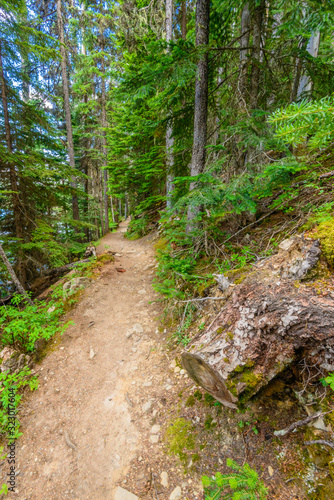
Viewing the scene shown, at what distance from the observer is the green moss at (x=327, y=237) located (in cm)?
211

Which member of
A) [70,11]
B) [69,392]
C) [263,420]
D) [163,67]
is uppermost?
[70,11]

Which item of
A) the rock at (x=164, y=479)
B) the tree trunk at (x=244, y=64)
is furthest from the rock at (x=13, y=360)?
the tree trunk at (x=244, y=64)

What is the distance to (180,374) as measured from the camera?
3.31m

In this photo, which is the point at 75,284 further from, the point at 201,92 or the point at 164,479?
the point at 201,92

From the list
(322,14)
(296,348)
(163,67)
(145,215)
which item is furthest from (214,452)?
(145,215)

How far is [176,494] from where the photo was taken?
215 centimetres

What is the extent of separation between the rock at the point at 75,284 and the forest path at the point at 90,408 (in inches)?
30.7

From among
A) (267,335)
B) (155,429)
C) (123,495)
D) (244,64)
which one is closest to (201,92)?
(244,64)

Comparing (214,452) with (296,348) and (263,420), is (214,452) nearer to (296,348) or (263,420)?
(263,420)

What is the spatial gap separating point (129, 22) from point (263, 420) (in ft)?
47.7

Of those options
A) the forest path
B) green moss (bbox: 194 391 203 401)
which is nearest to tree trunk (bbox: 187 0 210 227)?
green moss (bbox: 194 391 203 401)

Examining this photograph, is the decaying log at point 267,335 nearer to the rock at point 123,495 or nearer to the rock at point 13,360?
the rock at point 123,495

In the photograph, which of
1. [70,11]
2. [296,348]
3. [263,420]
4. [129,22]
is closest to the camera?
[296,348]

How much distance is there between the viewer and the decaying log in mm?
1733
